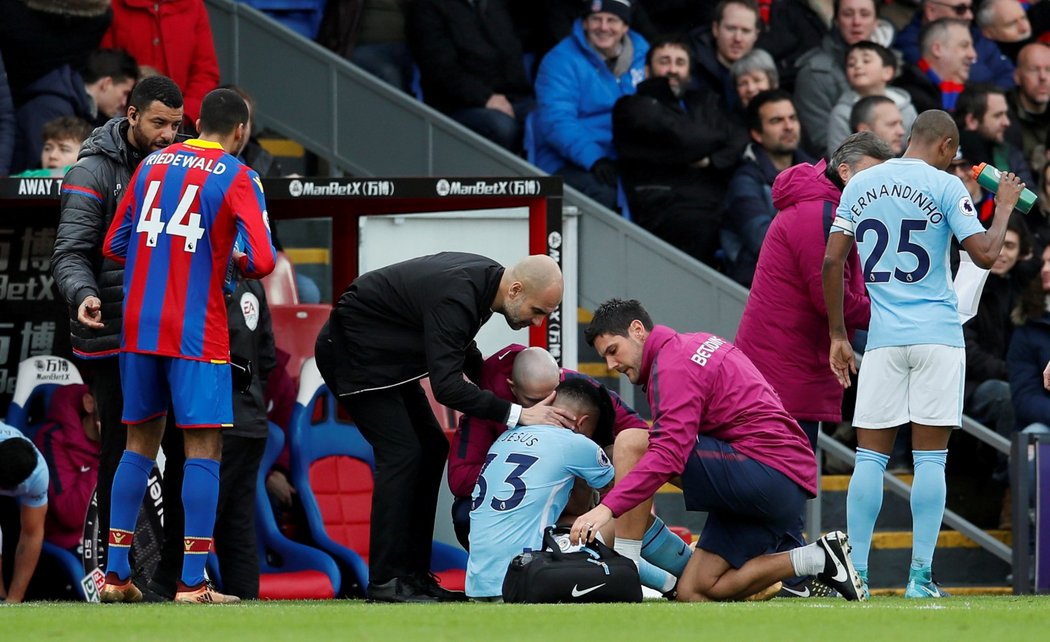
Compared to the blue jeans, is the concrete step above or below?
below

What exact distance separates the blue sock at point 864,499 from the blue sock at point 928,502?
162 mm

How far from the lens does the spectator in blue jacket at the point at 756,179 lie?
11.2m

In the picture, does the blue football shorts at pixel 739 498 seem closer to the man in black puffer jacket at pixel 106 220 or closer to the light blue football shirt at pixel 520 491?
the light blue football shirt at pixel 520 491

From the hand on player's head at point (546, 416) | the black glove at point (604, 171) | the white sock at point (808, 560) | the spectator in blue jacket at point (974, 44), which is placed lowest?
the white sock at point (808, 560)

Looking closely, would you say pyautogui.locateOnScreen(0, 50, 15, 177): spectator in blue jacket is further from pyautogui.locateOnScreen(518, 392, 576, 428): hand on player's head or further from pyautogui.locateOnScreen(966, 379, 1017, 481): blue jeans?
pyautogui.locateOnScreen(966, 379, 1017, 481): blue jeans

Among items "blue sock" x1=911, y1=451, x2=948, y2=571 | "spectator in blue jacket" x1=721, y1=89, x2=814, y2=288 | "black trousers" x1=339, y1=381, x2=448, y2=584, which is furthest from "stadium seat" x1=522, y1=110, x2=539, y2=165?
"blue sock" x1=911, y1=451, x2=948, y2=571

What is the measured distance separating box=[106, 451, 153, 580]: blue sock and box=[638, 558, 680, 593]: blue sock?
A: 2.19m

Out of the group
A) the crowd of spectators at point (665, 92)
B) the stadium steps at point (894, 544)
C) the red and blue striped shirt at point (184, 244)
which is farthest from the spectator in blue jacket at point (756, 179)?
the red and blue striped shirt at point (184, 244)

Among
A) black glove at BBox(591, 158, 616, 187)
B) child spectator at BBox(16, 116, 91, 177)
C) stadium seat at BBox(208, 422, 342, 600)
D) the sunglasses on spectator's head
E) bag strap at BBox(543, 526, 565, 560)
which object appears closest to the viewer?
bag strap at BBox(543, 526, 565, 560)

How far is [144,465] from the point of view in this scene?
23.1 ft

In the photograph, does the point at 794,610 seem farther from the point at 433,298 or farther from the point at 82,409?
the point at 82,409

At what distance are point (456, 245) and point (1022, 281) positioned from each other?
365 centimetres

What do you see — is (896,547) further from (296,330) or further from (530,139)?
(296,330)

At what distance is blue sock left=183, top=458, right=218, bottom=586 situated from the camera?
22.8 ft
